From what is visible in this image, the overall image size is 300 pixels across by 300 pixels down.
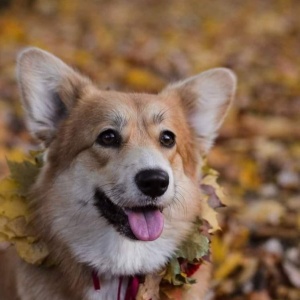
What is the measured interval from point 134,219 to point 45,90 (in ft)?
2.91

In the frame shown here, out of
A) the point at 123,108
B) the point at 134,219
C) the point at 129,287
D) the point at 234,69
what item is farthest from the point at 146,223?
the point at 234,69

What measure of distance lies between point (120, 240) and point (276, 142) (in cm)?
321

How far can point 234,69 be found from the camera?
818cm

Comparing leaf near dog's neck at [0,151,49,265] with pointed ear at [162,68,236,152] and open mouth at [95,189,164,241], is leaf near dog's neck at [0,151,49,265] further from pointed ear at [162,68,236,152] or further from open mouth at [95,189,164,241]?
pointed ear at [162,68,236,152]

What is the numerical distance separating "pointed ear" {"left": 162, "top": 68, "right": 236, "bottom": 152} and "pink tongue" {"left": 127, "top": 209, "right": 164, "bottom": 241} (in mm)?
723

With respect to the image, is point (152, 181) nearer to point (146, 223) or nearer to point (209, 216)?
point (146, 223)

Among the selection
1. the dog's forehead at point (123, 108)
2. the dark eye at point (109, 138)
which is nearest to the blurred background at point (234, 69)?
the dog's forehead at point (123, 108)

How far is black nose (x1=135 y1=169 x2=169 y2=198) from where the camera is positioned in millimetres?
3184

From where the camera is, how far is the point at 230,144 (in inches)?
248

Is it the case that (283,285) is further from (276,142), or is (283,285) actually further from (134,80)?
(134,80)

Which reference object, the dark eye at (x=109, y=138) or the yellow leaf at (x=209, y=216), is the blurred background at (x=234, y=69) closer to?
the yellow leaf at (x=209, y=216)

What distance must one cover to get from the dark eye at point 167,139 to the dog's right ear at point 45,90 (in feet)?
1.72

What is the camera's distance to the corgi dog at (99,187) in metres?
3.35

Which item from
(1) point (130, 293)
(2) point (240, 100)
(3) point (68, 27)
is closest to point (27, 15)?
(3) point (68, 27)
